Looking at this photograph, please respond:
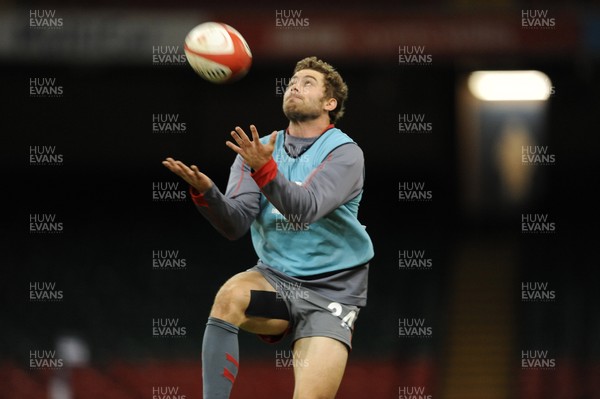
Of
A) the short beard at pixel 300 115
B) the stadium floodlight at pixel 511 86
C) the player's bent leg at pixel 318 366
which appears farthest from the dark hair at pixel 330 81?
the stadium floodlight at pixel 511 86

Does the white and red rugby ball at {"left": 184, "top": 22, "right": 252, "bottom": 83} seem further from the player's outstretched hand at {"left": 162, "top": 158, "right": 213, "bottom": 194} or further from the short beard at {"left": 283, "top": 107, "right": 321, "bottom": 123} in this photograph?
the player's outstretched hand at {"left": 162, "top": 158, "right": 213, "bottom": 194}

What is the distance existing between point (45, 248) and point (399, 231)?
5.42 metres

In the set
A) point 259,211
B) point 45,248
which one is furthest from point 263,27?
point 259,211

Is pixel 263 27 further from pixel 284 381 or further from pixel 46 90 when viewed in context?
pixel 46 90

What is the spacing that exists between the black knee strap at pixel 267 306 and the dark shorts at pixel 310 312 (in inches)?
1.6

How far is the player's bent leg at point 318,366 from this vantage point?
5.47 metres

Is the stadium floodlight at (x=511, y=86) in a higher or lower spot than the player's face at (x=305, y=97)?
higher

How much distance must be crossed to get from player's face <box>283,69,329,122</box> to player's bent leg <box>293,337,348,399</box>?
1350 millimetres

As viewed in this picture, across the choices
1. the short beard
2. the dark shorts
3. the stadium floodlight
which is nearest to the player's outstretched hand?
the dark shorts

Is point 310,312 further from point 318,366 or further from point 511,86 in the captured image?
point 511,86

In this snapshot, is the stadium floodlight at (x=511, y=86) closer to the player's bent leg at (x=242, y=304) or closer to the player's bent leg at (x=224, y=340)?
the player's bent leg at (x=242, y=304)

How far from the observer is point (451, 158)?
1653 cm

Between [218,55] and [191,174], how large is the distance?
979 mm

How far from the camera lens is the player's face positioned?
599 cm
